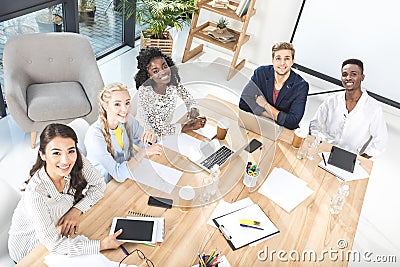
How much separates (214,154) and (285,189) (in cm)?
42

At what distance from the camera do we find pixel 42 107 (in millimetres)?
2898

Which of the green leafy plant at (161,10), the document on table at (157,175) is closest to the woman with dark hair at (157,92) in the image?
the document on table at (157,175)

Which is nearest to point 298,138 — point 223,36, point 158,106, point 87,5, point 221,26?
point 158,106

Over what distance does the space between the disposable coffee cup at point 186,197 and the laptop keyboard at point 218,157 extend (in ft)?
0.62

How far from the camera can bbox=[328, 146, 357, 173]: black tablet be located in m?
2.36

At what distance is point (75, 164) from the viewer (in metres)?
1.94

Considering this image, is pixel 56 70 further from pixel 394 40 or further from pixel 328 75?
pixel 394 40

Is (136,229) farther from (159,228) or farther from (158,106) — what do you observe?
(158,106)

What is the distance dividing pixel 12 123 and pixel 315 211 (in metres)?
2.40

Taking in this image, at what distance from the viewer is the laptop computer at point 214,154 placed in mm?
2244

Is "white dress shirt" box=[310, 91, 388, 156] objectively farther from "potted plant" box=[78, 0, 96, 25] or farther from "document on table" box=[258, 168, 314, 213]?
"potted plant" box=[78, 0, 96, 25]

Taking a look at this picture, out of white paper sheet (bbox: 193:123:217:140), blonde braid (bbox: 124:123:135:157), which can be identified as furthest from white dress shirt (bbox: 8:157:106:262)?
white paper sheet (bbox: 193:123:217:140)

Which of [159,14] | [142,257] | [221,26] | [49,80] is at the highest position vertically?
[159,14]

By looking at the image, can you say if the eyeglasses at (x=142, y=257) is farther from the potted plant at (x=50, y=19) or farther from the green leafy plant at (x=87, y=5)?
the green leafy plant at (x=87, y=5)
